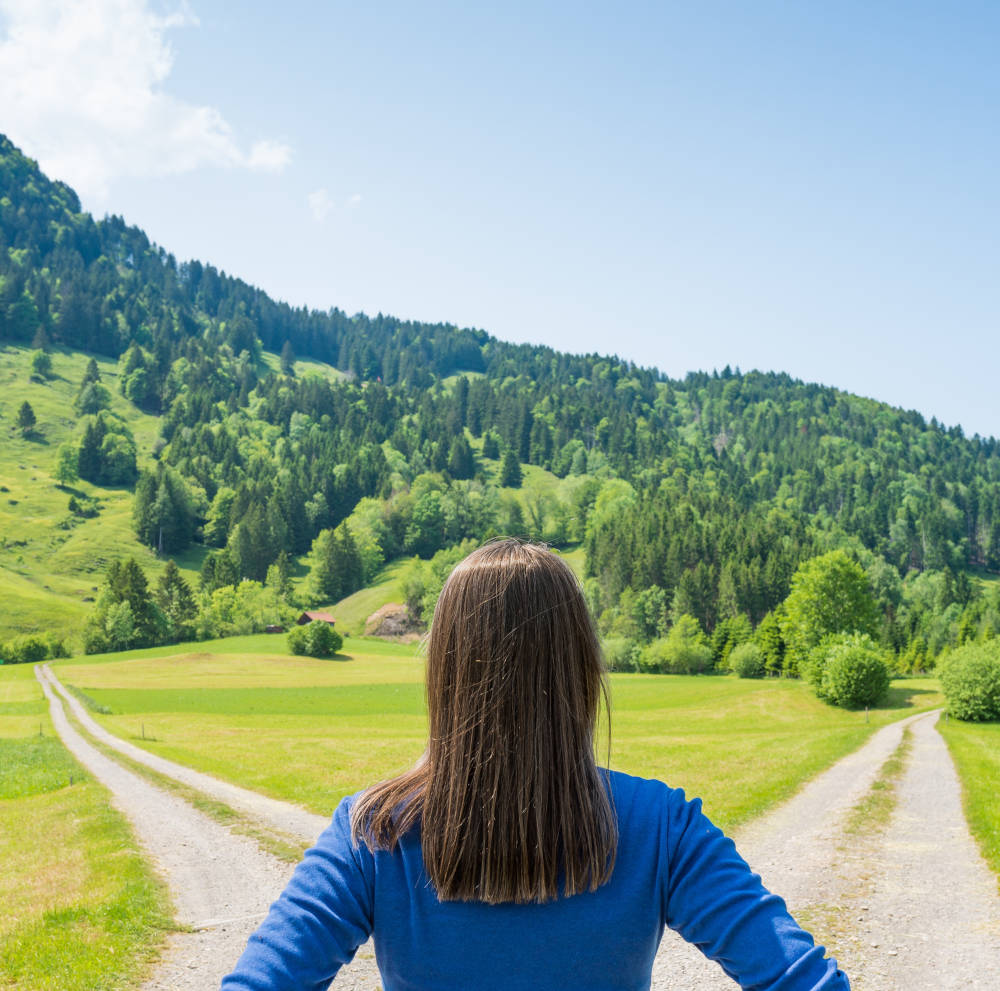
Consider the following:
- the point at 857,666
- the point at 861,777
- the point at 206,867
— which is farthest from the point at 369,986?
the point at 857,666

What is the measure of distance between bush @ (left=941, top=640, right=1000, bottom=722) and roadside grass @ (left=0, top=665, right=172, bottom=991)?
59.5 meters

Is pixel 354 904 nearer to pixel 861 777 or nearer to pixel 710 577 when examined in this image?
pixel 861 777

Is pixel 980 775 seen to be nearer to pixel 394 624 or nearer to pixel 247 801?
pixel 247 801

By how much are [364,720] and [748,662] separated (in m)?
56.1

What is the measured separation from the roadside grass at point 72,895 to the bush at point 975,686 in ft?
195

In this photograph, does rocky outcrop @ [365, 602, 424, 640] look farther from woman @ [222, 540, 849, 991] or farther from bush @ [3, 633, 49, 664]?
woman @ [222, 540, 849, 991]

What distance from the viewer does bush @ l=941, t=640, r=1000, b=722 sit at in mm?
58062

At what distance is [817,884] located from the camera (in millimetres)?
14188

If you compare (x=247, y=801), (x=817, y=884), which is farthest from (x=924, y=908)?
(x=247, y=801)

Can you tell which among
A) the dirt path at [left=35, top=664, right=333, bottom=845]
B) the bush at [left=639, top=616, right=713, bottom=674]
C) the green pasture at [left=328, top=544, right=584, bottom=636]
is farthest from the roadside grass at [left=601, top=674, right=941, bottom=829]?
the green pasture at [left=328, top=544, right=584, bottom=636]

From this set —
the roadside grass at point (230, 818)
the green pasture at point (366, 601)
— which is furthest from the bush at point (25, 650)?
the roadside grass at point (230, 818)

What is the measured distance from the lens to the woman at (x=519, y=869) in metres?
2.44

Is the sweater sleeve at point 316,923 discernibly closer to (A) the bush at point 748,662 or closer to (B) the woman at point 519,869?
(B) the woman at point 519,869

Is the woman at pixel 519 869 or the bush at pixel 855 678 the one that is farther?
the bush at pixel 855 678
